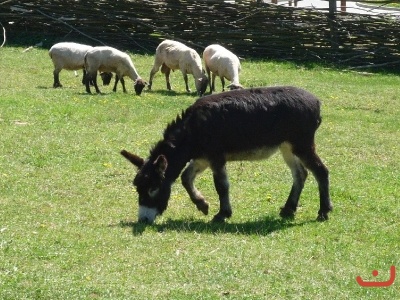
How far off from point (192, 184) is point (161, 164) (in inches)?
24.8

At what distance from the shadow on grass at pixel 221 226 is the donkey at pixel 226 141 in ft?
0.56

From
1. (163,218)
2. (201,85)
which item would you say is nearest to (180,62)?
(201,85)

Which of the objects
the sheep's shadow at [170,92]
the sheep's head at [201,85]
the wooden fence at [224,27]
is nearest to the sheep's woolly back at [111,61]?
the sheep's shadow at [170,92]

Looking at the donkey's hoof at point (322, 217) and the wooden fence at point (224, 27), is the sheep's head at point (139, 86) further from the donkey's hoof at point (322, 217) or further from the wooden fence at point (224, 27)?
the donkey's hoof at point (322, 217)

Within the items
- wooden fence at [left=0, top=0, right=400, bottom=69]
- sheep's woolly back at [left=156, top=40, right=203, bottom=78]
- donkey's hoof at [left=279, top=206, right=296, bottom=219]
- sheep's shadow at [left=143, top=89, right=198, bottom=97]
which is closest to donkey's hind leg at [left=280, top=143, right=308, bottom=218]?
donkey's hoof at [left=279, top=206, right=296, bottom=219]

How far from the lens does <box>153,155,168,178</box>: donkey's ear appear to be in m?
9.17

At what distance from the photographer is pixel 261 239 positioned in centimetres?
859

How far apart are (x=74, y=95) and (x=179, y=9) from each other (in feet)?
26.6

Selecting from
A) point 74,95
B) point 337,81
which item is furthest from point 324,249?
point 337,81

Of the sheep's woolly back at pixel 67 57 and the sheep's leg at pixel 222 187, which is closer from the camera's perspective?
the sheep's leg at pixel 222 187

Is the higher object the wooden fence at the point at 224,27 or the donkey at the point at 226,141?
the donkey at the point at 226,141

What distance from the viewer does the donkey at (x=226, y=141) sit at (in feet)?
30.6

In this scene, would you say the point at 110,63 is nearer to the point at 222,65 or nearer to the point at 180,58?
the point at 180,58

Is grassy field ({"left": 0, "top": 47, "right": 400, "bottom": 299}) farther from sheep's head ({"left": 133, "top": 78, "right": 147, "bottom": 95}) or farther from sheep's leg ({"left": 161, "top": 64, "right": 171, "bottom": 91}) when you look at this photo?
sheep's leg ({"left": 161, "top": 64, "right": 171, "bottom": 91})
